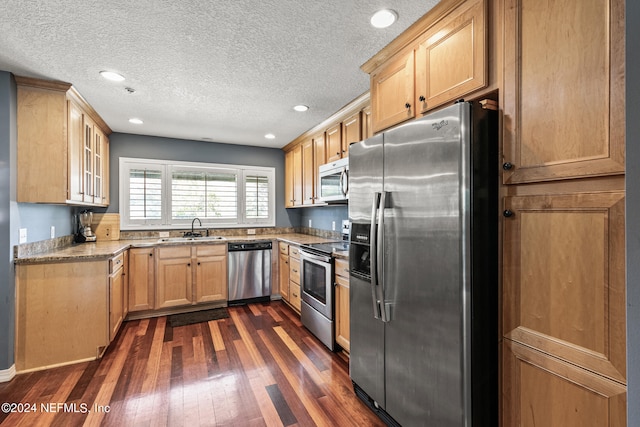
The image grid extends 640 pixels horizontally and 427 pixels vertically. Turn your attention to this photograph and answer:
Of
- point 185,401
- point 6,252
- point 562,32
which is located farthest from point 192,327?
point 562,32

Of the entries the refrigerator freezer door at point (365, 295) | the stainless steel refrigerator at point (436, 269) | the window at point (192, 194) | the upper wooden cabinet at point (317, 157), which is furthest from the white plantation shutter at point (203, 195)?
the stainless steel refrigerator at point (436, 269)

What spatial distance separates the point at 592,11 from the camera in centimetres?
101

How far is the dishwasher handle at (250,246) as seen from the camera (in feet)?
13.1

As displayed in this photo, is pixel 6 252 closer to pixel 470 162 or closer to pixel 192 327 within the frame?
pixel 192 327

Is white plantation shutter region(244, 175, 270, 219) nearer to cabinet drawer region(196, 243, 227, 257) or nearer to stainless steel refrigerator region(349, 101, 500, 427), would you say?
cabinet drawer region(196, 243, 227, 257)

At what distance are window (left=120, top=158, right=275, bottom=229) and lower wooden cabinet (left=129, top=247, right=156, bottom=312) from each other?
0.78 metres

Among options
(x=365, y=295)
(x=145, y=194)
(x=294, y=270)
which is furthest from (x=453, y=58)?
(x=145, y=194)

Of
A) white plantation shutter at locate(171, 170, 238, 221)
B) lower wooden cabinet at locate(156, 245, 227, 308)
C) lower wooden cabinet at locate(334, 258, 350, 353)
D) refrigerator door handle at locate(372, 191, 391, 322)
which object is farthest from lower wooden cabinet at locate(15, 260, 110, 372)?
refrigerator door handle at locate(372, 191, 391, 322)

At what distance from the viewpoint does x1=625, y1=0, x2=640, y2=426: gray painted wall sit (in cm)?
72

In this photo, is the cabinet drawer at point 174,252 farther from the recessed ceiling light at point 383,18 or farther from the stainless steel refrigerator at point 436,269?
the recessed ceiling light at point 383,18

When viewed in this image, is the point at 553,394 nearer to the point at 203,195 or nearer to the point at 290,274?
the point at 290,274

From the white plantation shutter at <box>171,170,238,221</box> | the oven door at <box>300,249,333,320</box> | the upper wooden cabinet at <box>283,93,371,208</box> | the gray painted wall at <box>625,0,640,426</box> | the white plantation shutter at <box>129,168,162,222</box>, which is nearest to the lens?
A: the gray painted wall at <box>625,0,640,426</box>

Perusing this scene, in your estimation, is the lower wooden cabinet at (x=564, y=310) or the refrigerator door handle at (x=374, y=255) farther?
the refrigerator door handle at (x=374, y=255)

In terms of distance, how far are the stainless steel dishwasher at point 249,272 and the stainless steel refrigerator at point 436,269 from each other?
2.57m
